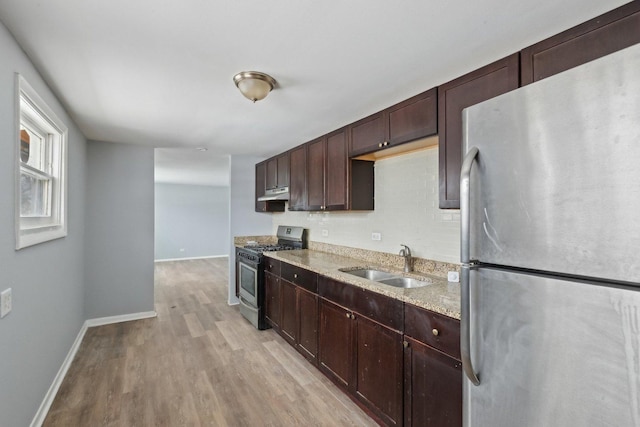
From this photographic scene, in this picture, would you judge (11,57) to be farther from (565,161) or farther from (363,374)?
(363,374)

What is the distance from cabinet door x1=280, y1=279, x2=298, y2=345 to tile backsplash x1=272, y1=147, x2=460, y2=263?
814 millimetres

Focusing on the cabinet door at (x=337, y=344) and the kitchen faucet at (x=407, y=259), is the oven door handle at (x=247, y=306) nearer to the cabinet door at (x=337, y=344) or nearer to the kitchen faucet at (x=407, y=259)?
the cabinet door at (x=337, y=344)

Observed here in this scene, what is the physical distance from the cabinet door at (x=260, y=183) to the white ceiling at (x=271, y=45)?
205 cm

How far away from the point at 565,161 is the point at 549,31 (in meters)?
1.03

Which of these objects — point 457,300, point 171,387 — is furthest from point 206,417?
point 457,300

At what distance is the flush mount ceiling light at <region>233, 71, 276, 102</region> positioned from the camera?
1934mm

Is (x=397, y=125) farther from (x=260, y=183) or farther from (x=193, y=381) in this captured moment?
(x=260, y=183)

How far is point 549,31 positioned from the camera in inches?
57.1

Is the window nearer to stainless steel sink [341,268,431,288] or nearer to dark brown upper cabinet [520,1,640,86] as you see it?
stainless steel sink [341,268,431,288]

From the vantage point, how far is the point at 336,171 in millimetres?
3002

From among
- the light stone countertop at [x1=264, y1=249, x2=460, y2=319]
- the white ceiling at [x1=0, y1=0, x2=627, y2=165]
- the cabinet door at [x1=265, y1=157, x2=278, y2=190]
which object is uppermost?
the white ceiling at [x1=0, y1=0, x2=627, y2=165]

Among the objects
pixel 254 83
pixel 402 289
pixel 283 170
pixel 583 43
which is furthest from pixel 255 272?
pixel 583 43

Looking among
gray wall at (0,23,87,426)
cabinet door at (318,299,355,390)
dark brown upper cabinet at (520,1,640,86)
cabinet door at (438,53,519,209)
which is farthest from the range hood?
dark brown upper cabinet at (520,1,640,86)

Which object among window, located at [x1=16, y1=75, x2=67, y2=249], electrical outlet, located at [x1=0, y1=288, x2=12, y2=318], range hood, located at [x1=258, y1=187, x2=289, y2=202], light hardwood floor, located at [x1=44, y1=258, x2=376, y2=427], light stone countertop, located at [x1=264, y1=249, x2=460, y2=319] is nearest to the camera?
electrical outlet, located at [x1=0, y1=288, x2=12, y2=318]
